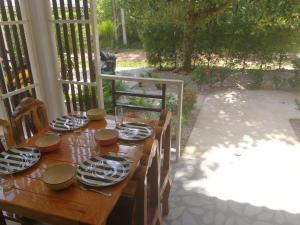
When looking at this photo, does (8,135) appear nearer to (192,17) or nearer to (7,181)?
(7,181)

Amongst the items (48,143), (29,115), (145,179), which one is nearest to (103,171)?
(145,179)

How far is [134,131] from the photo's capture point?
1.72 meters

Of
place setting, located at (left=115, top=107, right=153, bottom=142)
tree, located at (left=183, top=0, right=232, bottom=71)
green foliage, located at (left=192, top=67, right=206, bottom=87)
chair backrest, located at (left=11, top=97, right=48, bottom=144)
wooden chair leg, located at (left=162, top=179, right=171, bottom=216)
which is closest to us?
place setting, located at (left=115, top=107, right=153, bottom=142)

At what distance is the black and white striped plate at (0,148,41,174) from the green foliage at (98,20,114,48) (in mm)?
8727

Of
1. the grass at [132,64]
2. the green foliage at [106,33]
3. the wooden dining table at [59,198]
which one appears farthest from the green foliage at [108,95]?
the green foliage at [106,33]

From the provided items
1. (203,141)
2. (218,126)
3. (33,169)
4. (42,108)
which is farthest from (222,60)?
(33,169)

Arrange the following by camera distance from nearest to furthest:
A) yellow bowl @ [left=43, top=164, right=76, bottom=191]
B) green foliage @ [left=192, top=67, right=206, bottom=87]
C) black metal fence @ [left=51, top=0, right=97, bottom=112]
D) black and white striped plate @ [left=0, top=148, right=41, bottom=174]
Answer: yellow bowl @ [left=43, top=164, right=76, bottom=191] < black and white striped plate @ [left=0, top=148, right=41, bottom=174] < black metal fence @ [left=51, top=0, right=97, bottom=112] < green foliage @ [left=192, top=67, right=206, bottom=87]

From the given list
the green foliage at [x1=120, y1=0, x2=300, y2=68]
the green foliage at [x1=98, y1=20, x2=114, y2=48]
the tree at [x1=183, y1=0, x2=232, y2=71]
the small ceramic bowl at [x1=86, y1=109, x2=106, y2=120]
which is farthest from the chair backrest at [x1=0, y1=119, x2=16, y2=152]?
the green foliage at [x1=98, y1=20, x2=114, y2=48]

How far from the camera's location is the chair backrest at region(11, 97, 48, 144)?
68.9 inches

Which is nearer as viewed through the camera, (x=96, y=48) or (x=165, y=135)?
(x=165, y=135)

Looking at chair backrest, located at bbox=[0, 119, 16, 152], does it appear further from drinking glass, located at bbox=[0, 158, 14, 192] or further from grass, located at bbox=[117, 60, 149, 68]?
grass, located at bbox=[117, 60, 149, 68]

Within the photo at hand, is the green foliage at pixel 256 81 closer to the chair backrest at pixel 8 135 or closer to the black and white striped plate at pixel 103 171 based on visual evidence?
the black and white striped plate at pixel 103 171

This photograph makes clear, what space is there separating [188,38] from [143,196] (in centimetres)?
510

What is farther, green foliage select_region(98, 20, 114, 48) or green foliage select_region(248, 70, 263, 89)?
green foliage select_region(98, 20, 114, 48)
